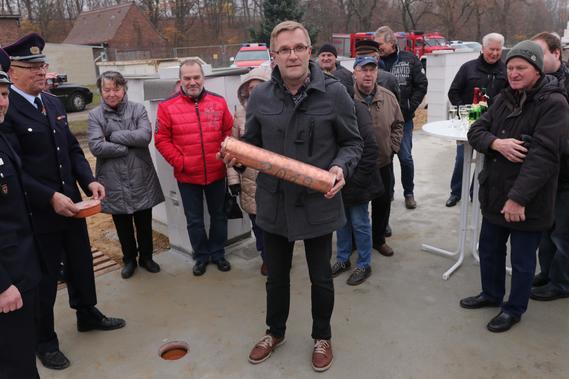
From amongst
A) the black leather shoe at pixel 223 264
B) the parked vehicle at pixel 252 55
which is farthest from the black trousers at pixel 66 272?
the parked vehicle at pixel 252 55

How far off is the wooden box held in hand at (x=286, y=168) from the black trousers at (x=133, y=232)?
2020 mm

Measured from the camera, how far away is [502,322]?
10.6ft

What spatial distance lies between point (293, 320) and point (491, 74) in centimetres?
351

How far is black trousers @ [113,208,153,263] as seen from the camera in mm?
4250

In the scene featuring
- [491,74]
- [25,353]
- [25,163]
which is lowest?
[25,353]

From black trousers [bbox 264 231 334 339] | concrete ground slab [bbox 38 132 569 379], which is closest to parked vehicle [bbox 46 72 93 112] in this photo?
concrete ground slab [bbox 38 132 569 379]


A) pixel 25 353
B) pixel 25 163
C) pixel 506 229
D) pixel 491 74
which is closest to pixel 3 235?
pixel 25 353

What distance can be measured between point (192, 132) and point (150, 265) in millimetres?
1347

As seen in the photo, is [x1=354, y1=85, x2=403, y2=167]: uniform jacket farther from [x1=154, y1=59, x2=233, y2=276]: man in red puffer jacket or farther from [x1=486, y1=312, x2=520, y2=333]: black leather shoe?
[x1=486, y1=312, x2=520, y2=333]: black leather shoe

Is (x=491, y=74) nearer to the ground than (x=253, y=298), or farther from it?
farther from it

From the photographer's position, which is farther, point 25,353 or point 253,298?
point 253,298

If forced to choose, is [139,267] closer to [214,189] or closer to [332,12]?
[214,189]

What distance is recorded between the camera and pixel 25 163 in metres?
2.97

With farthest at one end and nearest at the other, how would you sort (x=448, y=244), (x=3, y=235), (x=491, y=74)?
(x=491, y=74), (x=448, y=244), (x=3, y=235)
